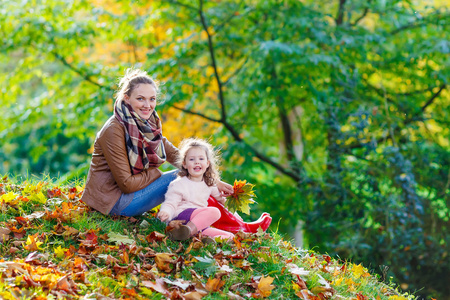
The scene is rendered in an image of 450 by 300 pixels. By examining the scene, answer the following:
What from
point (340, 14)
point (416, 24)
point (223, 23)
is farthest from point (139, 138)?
point (416, 24)

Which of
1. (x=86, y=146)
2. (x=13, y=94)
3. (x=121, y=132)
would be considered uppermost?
(x=13, y=94)

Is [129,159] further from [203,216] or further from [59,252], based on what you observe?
[59,252]

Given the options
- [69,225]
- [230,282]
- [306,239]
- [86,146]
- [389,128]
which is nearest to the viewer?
[230,282]

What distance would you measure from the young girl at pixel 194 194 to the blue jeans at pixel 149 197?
0.16 metres

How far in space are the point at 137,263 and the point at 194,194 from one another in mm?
845

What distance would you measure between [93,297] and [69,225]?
1.00 m

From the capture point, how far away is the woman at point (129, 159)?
11.5ft

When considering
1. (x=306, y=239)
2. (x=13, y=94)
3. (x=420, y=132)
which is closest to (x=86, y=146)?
(x=13, y=94)

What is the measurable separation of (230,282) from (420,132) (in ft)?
19.3

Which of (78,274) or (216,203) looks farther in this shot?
(216,203)

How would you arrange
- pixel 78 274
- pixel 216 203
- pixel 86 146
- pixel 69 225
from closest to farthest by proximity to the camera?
1. pixel 78 274
2. pixel 69 225
3. pixel 216 203
4. pixel 86 146

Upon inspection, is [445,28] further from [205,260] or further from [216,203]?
[205,260]

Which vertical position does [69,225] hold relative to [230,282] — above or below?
above

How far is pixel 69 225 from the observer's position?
10.9 ft
